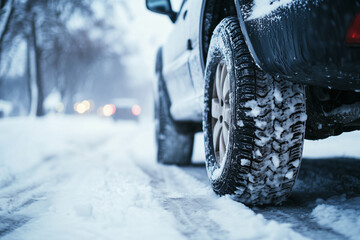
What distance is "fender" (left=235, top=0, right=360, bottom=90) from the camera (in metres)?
0.97

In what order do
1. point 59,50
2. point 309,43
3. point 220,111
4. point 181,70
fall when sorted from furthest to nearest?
point 59,50
point 181,70
point 220,111
point 309,43

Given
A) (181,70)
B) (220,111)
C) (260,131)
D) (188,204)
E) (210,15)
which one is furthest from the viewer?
(181,70)

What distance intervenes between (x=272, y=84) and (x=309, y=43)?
384mm

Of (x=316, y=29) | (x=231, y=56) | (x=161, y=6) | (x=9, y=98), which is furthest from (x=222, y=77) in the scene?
(x=9, y=98)

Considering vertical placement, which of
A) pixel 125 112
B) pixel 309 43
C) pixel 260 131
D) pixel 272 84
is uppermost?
pixel 309 43

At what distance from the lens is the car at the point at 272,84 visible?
102cm

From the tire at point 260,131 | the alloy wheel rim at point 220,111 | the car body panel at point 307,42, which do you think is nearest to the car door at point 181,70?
the alloy wheel rim at point 220,111

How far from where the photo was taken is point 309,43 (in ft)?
3.49

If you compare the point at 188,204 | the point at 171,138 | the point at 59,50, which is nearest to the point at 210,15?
the point at 188,204

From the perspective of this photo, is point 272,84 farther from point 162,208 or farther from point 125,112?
point 125,112

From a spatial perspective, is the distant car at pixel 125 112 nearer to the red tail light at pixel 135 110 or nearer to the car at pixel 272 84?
the red tail light at pixel 135 110

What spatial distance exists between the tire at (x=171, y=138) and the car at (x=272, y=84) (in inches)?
57.8

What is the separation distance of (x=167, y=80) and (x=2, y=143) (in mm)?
2217

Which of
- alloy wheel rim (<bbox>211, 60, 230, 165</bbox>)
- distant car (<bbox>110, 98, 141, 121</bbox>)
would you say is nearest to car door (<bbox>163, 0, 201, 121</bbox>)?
alloy wheel rim (<bbox>211, 60, 230, 165</bbox>)
